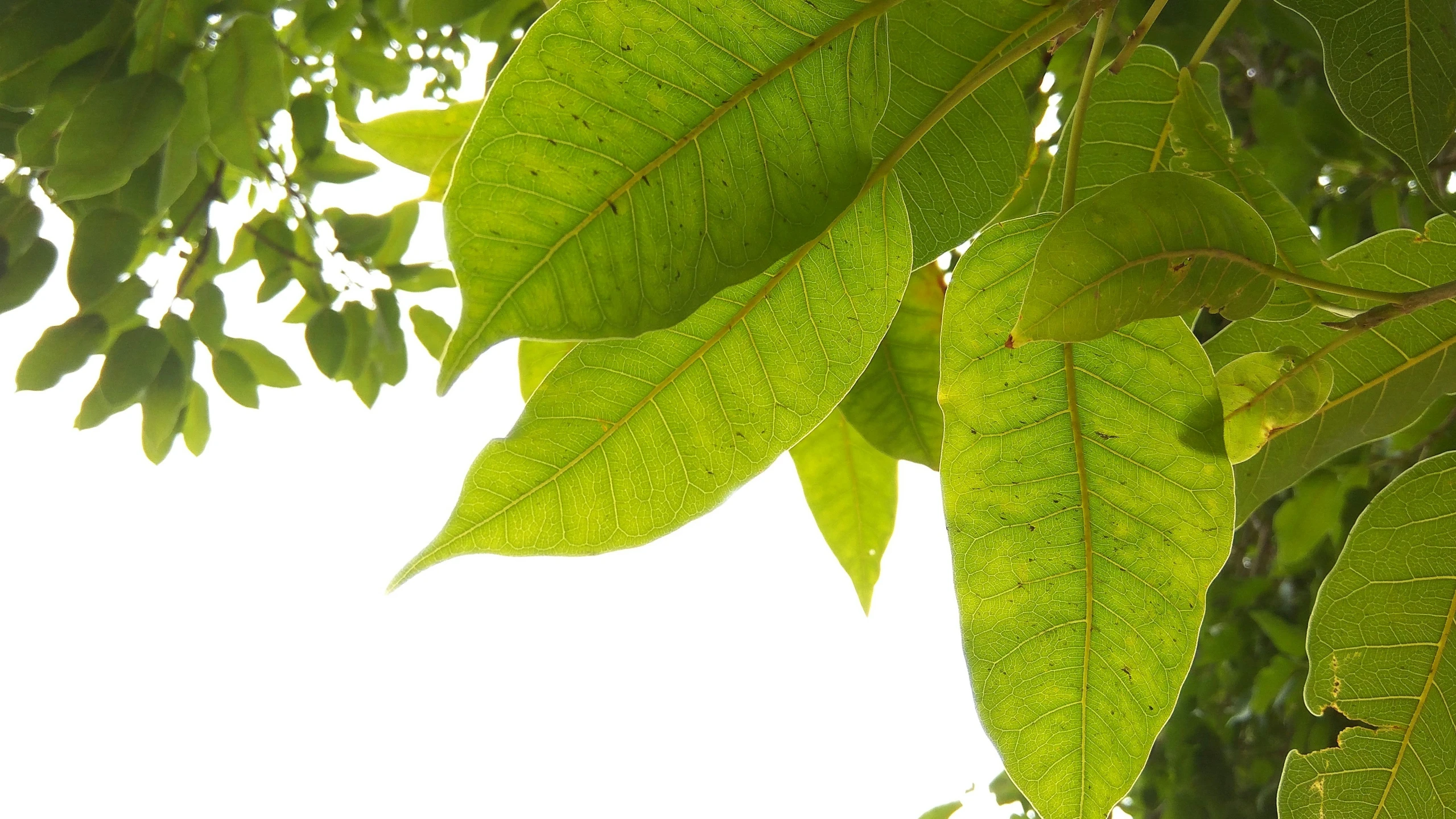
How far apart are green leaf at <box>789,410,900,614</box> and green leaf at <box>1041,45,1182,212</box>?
0.19 m

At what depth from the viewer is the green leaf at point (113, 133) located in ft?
2.19

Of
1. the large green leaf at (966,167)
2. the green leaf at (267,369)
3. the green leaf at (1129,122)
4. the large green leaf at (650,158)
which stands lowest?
the large green leaf at (650,158)

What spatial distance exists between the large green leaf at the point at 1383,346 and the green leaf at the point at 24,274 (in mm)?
979

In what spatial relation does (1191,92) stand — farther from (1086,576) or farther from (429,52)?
(429,52)

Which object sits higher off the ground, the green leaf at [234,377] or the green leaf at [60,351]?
the green leaf at [234,377]

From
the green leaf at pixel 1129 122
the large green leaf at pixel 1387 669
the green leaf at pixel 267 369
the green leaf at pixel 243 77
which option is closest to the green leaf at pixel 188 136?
the green leaf at pixel 243 77

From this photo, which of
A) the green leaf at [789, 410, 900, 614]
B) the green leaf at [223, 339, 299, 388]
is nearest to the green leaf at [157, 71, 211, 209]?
the green leaf at [223, 339, 299, 388]

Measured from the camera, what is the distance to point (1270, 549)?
53.6 inches

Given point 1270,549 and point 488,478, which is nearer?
point 488,478

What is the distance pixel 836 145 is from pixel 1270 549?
4.30ft

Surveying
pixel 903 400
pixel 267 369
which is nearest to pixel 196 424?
pixel 267 369

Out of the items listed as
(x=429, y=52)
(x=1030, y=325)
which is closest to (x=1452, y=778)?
(x=1030, y=325)

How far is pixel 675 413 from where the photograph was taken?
1.25ft

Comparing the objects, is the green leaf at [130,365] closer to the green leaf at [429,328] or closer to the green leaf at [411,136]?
the green leaf at [429,328]
